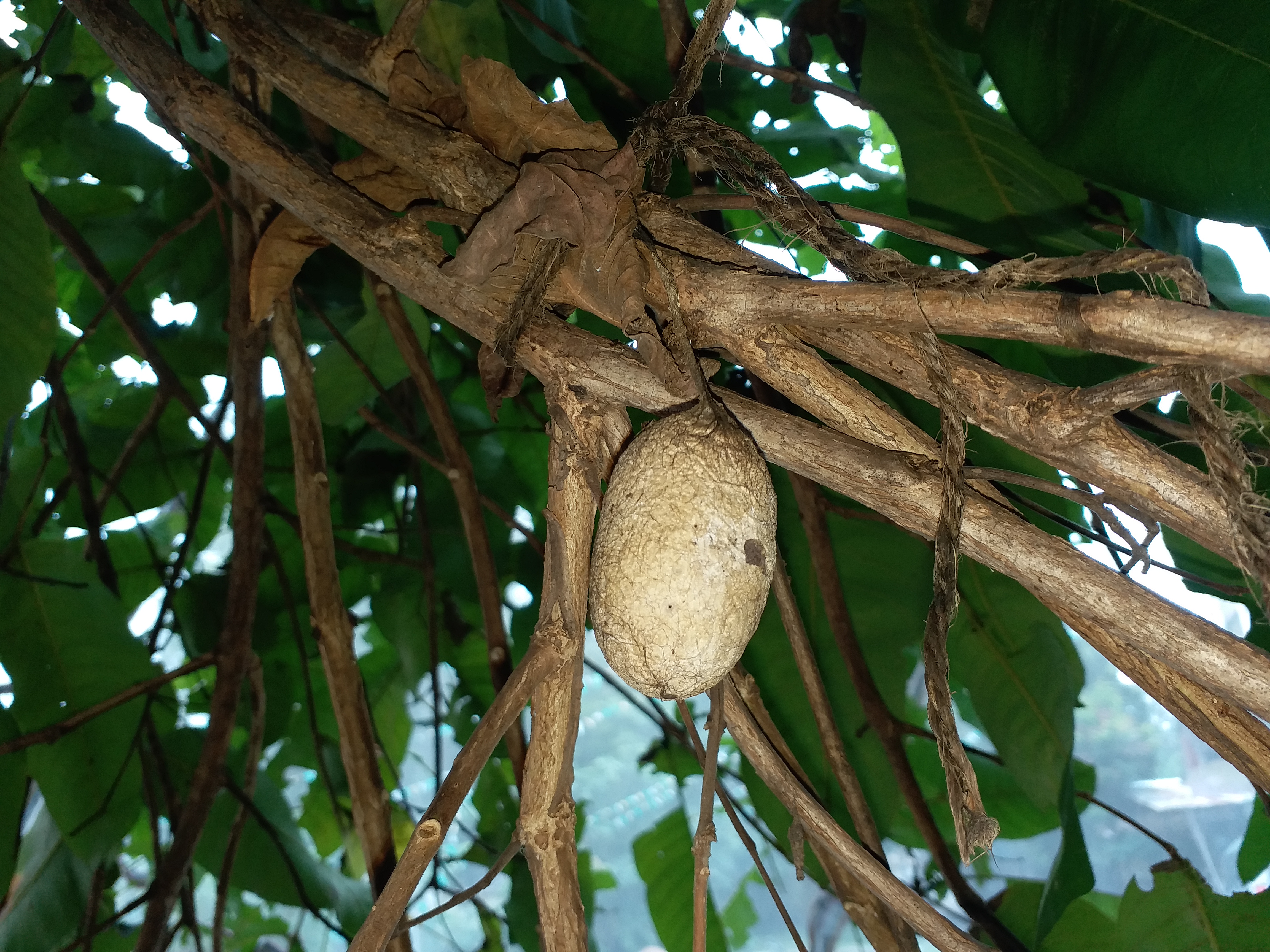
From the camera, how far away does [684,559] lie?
0.52 meters

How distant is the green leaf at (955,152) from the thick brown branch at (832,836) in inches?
21.1

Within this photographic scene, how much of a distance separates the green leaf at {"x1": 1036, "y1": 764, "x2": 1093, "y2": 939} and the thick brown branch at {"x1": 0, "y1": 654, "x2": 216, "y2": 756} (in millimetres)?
803

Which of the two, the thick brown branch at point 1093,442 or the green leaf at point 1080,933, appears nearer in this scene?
the thick brown branch at point 1093,442

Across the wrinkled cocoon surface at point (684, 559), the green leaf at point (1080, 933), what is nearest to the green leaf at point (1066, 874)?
the green leaf at point (1080, 933)

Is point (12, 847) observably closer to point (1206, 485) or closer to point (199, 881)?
point (199, 881)

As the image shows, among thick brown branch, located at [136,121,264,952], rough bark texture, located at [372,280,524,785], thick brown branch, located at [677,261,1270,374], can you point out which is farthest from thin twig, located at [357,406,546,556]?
thick brown branch, located at [677,261,1270,374]

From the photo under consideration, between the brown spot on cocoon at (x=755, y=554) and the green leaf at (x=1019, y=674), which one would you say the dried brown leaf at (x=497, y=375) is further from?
the green leaf at (x=1019, y=674)

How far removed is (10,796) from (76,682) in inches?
5.0

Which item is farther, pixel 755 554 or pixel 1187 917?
pixel 1187 917

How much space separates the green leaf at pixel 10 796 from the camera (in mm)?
982

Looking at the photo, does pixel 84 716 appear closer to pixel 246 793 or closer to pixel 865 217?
pixel 246 793

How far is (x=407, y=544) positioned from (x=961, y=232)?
94cm

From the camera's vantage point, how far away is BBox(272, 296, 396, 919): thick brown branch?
2.75 feet

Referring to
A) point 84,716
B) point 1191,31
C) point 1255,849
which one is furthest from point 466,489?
point 1255,849
